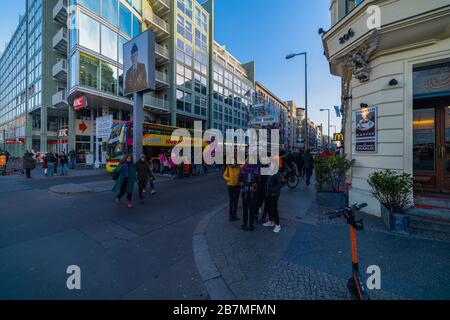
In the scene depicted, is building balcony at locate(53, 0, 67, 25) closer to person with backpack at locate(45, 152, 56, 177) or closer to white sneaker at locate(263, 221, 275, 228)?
person with backpack at locate(45, 152, 56, 177)

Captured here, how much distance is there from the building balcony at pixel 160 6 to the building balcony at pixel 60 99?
17760mm

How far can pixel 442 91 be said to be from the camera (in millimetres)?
5297

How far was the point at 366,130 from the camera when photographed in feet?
19.2

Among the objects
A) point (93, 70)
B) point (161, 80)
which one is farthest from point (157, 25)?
point (93, 70)

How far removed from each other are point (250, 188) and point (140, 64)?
33.3 ft

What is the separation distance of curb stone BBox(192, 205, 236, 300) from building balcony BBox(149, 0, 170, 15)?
112 ft

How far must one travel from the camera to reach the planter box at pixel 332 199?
639 cm

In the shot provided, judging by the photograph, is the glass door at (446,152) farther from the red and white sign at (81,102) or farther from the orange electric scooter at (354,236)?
the red and white sign at (81,102)

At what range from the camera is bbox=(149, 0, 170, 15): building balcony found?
27.0m

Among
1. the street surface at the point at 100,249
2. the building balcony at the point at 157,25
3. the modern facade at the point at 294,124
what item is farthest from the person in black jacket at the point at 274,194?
the modern facade at the point at 294,124

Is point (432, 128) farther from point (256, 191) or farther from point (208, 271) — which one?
point (208, 271)

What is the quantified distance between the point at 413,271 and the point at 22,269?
598cm

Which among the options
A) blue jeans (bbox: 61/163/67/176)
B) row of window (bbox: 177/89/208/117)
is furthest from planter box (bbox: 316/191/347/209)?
row of window (bbox: 177/89/208/117)
